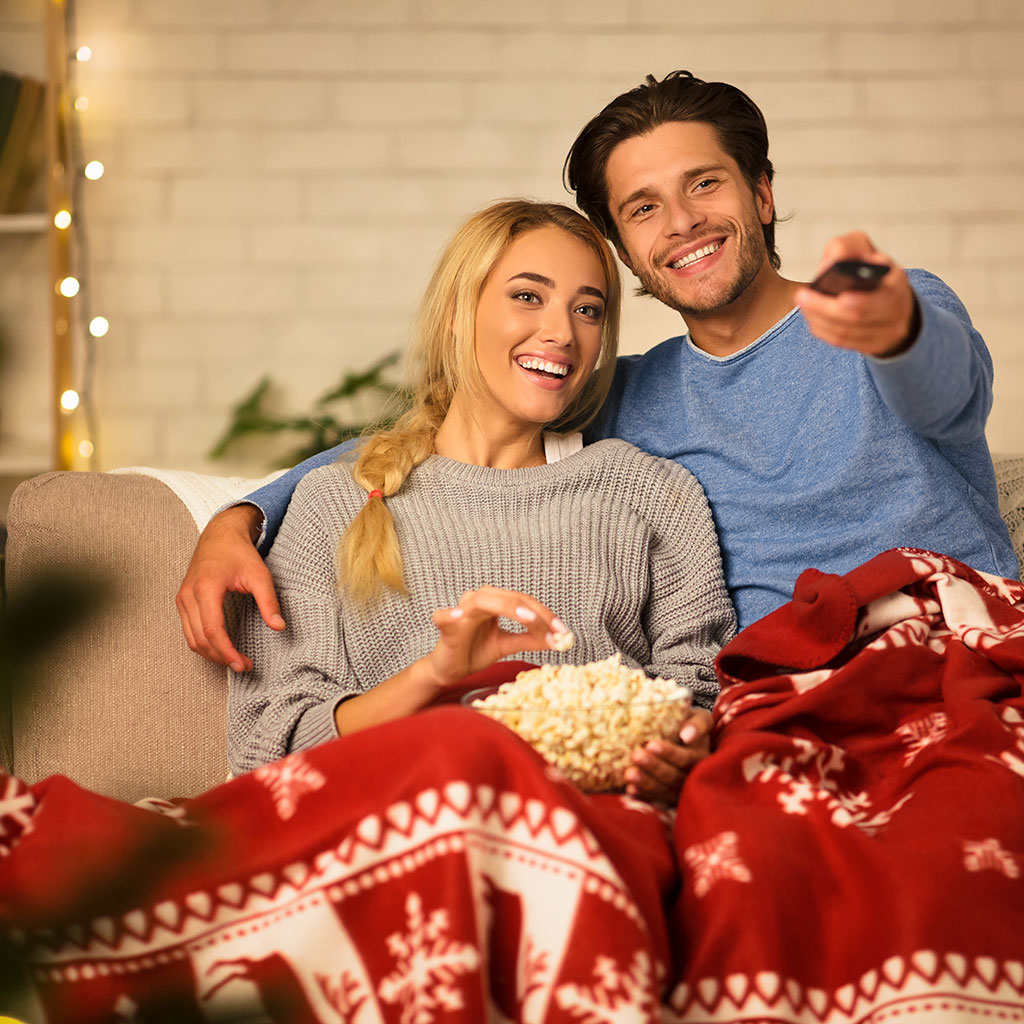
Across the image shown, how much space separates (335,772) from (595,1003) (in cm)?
28

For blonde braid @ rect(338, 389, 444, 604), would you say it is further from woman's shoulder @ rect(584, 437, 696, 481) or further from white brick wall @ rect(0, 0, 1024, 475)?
white brick wall @ rect(0, 0, 1024, 475)

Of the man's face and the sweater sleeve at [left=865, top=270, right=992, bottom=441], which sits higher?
the man's face

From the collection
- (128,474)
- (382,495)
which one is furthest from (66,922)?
(128,474)

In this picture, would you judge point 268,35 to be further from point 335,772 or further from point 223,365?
point 335,772

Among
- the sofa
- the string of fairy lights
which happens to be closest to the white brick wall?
the string of fairy lights

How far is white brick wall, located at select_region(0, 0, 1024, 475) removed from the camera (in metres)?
3.20

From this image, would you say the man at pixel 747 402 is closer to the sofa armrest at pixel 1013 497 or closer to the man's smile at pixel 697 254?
the man's smile at pixel 697 254

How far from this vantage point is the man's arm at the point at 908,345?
3.34 feet

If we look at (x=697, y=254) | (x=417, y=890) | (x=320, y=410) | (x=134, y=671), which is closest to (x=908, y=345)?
(x=697, y=254)

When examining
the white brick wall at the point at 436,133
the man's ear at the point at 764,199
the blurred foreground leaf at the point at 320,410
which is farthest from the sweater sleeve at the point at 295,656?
the white brick wall at the point at 436,133

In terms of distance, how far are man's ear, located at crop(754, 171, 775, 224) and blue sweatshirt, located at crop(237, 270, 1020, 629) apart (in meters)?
0.28

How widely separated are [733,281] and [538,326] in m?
0.32

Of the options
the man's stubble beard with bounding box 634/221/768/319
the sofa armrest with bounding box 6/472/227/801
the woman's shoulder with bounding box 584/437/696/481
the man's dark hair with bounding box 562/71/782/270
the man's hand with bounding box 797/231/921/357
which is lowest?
the sofa armrest with bounding box 6/472/227/801

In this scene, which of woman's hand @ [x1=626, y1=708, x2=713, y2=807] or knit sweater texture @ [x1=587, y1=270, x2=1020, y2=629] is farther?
knit sweater texture @ [x1=587, y1=270, x2=1020, y2=629]
